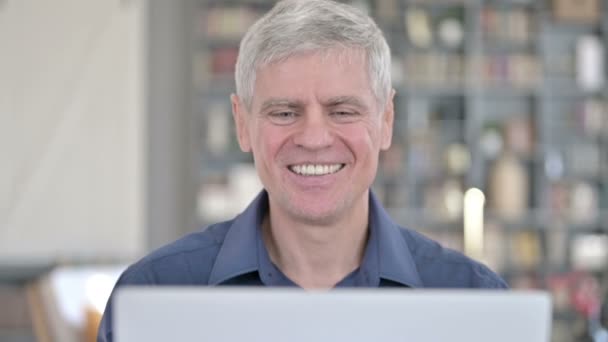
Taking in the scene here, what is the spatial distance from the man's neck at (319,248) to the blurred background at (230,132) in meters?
5.67

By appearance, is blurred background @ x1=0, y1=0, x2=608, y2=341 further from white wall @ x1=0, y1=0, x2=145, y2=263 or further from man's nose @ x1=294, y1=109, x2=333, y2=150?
man's nose @ x1=294, y1=109, x2=333, y2=150

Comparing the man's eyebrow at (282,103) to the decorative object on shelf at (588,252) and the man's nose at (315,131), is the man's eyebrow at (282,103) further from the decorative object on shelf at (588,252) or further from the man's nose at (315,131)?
the decorative object on shelf at (588,252)

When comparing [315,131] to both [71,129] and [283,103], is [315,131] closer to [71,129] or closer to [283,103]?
[283,103]

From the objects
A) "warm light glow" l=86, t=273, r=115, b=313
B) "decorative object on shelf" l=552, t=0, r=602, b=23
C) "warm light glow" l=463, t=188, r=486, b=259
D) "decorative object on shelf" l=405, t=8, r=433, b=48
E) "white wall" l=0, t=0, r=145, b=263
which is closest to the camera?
"warm light glow" l=463, t=188, r=486, b=259

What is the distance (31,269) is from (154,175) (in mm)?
1085

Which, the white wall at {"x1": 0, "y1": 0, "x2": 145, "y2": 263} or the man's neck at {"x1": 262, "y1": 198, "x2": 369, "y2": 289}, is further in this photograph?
the white wall at {"x1": 0, "y1": 0, "x2": 145, "y2": 263}

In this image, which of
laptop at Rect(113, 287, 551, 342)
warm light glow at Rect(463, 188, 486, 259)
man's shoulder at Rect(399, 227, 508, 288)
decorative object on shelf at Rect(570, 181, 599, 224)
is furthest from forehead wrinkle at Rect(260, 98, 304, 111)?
decorative object on shelf at Rect(570, 181, 599, 224)

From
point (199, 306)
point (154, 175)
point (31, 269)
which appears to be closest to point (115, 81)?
point (154, 175)

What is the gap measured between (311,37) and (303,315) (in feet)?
2.18

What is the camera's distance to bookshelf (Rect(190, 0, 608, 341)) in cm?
789

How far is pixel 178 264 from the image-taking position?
68.2 inches

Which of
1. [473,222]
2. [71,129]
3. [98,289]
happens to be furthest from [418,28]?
[473,222]

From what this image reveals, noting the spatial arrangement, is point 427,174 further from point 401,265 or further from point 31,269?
point 401,265

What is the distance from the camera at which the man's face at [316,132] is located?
1591mm
